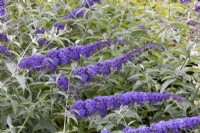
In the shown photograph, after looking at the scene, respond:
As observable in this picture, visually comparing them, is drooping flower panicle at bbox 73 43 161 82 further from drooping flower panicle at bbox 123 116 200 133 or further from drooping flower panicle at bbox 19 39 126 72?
drooping flower panicle at bbox 123 116 200 133

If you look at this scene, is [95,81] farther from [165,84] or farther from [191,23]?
[191,23]

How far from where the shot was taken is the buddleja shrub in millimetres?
2357

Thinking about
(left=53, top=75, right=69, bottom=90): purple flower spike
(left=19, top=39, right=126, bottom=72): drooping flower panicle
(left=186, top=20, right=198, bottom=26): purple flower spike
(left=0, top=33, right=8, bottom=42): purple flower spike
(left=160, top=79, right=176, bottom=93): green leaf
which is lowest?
(left=186, top=20, right=198, bottom=26): purple flower spike

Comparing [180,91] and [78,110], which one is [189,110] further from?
[78,110]

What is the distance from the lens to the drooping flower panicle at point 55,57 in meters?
2.53

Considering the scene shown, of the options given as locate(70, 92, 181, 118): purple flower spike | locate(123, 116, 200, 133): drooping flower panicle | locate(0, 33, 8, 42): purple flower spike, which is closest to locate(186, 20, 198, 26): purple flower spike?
locate(70, 92, 181, 118): purple flower spike

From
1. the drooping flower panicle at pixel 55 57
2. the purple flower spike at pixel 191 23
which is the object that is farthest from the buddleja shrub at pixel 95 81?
the purple flower spike at pixel 191 23

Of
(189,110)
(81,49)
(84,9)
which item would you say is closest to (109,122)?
(81,49)

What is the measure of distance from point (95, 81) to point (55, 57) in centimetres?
35

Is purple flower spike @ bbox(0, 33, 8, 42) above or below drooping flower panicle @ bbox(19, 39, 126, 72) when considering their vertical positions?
above

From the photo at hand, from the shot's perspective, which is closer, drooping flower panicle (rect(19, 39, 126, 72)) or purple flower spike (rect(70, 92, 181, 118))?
purple flower spike (rect(70, 92, 181, 118))

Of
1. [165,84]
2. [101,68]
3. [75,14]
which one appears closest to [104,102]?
[101,68]

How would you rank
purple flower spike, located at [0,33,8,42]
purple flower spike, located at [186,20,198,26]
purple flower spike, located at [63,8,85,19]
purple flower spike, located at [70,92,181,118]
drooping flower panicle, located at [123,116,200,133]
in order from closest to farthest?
drooping flower panicle, located at [123,116,200,133]
purple flower spike, located at [70,92,181,118]
purple flower spike, located at [0,33,8,42]
purple flower spike, located at [63,8,85,19]
purple flower spike, located at [186,20,198,26]

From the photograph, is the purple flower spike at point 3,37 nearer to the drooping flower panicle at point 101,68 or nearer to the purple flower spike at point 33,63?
the purple flower spike at point 33,63
